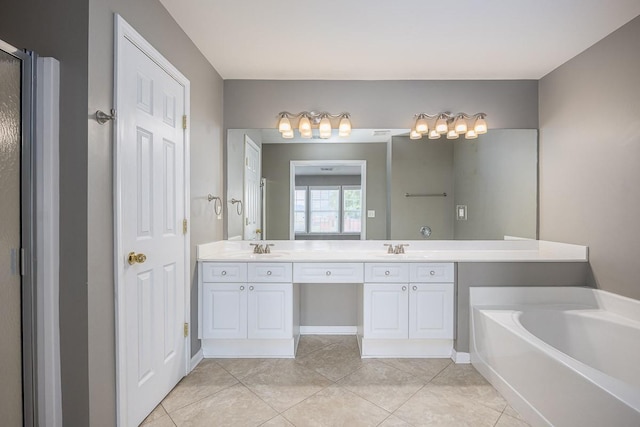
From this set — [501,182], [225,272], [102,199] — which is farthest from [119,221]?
[501,182]

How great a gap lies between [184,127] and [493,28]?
2.10 m

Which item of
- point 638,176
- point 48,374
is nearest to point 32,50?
point 48,374

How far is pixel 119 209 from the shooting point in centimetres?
150

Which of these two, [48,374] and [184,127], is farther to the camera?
[184,127]

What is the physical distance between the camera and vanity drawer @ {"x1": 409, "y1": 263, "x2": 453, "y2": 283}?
8.03 ft

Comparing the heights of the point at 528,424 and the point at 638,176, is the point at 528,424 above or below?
below

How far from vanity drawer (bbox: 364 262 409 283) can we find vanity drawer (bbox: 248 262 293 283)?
59 centimetres

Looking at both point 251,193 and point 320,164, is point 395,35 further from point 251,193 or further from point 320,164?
point 251,193

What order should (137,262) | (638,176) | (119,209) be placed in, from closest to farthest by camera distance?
(119,209) < (137,262) < (638,176)

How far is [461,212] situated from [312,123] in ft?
5.05

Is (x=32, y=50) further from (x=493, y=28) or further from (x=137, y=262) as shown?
(x=493, y=28)

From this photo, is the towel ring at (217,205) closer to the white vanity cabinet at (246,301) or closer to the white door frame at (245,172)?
the white door frame at (245,172)

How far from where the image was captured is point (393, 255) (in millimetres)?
2703

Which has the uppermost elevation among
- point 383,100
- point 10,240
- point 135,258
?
point 383,100
